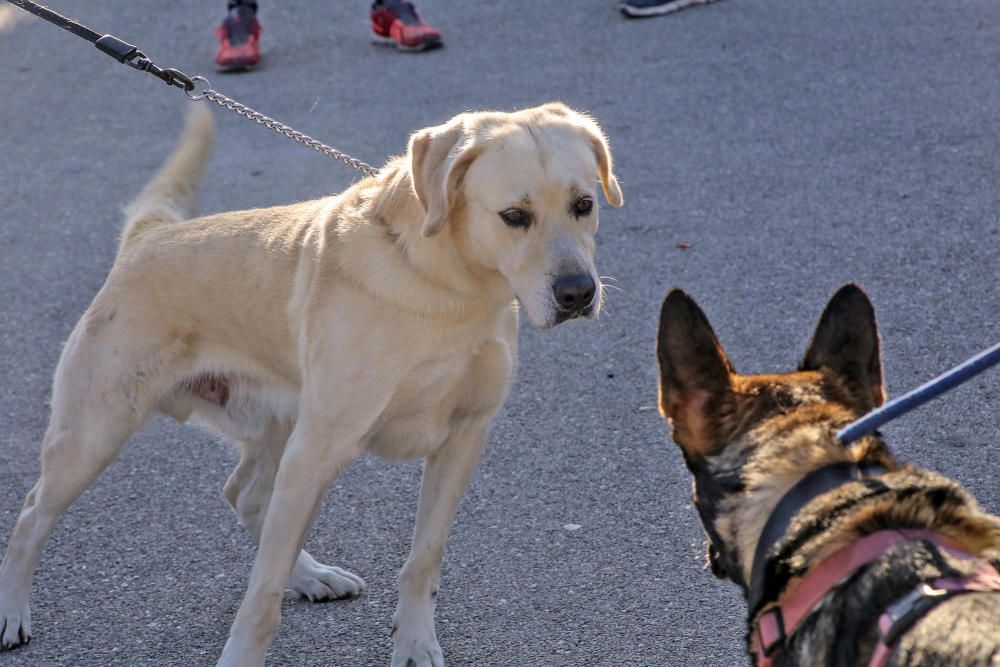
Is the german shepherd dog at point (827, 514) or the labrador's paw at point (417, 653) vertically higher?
the german shepherd dog at point (827, 514)

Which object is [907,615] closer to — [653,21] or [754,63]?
[754,63]

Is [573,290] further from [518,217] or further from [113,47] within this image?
[113,47]

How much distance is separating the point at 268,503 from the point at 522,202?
4.69ft

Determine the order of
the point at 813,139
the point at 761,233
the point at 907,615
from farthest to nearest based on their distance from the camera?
the point at 813,139 < the point at 761,233 < the point at 907,615

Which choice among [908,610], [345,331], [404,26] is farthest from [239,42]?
[908,610]

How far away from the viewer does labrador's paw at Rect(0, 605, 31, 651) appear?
12.3ft

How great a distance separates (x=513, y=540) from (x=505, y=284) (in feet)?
3.38

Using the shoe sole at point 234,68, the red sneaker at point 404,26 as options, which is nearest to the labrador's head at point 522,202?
the red sneaker at point 404,26

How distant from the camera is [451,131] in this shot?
3.48 m

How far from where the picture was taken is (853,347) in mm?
2650

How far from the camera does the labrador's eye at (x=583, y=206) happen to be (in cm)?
345

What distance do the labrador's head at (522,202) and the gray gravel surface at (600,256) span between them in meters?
1.07

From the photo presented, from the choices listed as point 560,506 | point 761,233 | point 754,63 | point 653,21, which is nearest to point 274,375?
point 560,506

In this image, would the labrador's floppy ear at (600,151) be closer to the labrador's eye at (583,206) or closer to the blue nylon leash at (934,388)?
the labrador's eye at (583,206)
